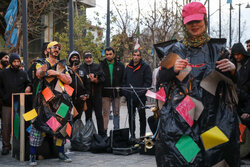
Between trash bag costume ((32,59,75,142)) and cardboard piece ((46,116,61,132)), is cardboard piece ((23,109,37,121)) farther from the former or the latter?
cardboard piece ((46,116,61,132))

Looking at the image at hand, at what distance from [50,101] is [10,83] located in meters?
1.77

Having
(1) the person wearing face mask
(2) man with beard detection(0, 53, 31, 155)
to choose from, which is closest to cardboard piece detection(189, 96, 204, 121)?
(1) the person wearing face mask

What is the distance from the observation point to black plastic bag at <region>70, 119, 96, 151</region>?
7602 mm

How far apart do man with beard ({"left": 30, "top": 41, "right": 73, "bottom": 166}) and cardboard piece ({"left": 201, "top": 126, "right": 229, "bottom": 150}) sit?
3.60 m

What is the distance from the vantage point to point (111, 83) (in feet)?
28.5

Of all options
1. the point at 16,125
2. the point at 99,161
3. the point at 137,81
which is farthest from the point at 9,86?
the point at 137,81

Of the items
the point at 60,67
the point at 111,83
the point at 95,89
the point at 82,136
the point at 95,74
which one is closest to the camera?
the point at 60,67

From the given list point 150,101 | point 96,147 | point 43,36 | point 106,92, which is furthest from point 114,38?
point 96,147

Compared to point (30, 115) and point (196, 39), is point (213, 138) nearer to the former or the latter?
point (196, 39)

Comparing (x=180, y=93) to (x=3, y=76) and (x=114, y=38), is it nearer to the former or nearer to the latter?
(x=3, y=76)

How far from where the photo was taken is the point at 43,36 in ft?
95.0

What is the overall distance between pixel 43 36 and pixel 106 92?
21.5 meters

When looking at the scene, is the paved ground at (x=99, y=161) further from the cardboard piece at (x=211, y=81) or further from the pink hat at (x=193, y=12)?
the pink hat at (x=193, y=12)

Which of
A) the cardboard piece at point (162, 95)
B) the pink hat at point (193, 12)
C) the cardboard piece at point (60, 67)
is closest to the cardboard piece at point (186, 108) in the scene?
the cardboard piece at point (162, 95)
